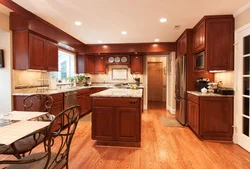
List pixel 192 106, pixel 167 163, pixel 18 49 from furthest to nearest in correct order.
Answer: pixel 192 106, pixel 18 49, pixel 167 163

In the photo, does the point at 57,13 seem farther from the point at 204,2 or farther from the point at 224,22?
the point at 224,22

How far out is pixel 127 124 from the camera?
2941mm

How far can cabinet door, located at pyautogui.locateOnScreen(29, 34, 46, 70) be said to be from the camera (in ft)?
10.8

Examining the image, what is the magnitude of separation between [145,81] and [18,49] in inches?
176

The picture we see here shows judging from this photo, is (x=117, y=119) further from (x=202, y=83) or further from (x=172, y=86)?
(x=172, y=86)

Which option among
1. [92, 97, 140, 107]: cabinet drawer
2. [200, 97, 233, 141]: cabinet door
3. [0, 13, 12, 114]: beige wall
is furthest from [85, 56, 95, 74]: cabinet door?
[200, 97, 233, 141]: cabinet door

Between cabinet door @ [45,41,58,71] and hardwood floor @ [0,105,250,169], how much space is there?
5.87ft

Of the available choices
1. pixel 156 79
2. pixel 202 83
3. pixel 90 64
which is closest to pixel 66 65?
pixel 90 64

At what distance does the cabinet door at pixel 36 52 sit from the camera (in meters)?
3.29

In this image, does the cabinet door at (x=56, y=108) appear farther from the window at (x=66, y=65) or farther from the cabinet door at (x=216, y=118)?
the cabinet door at (x=216, y=118)

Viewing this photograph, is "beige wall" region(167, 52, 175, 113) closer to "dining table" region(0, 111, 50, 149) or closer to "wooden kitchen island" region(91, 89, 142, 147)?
"wooden kitchen island" region(91, 89, 142, 147)

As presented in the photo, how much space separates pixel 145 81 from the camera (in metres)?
6.56

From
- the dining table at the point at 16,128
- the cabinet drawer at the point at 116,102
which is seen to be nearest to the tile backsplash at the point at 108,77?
the cabinet drawer at the point at 116,102

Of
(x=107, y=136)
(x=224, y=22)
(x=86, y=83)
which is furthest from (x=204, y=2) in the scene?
(x=86, y=83)
